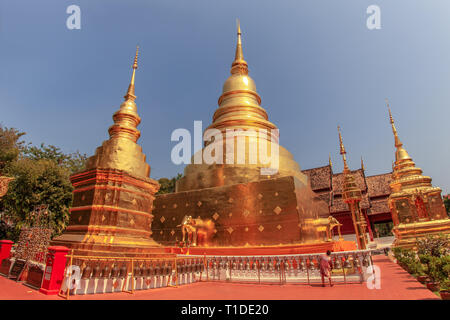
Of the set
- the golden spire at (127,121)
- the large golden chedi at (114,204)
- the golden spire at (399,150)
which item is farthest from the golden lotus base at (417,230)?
the golden spire at (127,121)

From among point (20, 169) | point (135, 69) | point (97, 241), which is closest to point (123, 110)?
point (135, 69)

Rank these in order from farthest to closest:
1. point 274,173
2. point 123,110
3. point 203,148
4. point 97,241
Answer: point 203,148, point 274,173, point 123,110, point 97,241

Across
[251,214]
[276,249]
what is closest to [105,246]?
[276,249]

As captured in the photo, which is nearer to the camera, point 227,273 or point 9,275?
point 9,275

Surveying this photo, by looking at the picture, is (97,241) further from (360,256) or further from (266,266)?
(360,256)

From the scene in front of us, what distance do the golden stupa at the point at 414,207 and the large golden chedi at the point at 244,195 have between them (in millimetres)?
5315

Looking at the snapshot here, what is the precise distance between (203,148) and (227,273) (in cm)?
846

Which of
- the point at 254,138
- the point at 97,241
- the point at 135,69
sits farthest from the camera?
the point at 254,138

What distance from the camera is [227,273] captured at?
7.42m

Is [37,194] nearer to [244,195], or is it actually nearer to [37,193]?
[37,193]

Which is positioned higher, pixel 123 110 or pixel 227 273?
pixel 123 110

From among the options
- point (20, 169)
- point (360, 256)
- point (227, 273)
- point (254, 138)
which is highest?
point (254, 138)

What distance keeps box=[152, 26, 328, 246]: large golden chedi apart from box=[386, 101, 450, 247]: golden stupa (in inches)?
209

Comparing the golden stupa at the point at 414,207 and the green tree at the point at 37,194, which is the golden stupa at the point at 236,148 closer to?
the golden stupa at the point at 414,207
